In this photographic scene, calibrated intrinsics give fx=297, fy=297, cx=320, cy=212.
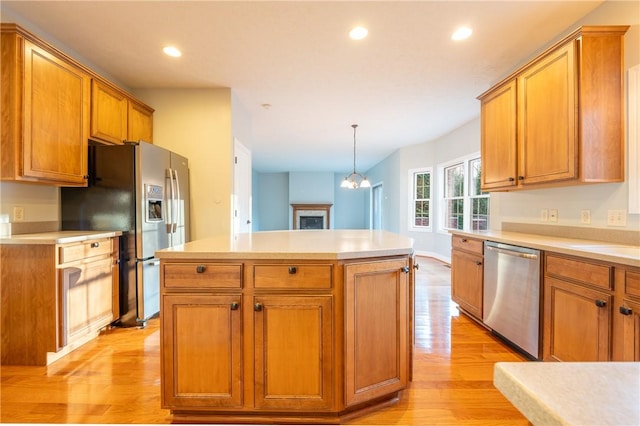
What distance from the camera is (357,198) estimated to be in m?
10.8

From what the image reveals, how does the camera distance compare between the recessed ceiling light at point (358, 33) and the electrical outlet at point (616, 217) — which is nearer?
the electrical outlet at point (616, 217)

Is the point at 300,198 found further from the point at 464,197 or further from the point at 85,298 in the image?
the point at 85,298

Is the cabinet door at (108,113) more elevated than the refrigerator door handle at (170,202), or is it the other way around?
the cabinet door at (108,113)

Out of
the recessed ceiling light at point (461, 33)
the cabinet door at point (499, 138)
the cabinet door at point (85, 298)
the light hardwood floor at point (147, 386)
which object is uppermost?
the recessed ceiling light at point (461, 33)

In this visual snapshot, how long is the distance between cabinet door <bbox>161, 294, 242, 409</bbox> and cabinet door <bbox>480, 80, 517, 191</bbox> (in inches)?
105

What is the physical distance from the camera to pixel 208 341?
4.94ft

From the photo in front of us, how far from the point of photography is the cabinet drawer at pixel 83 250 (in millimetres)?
2180

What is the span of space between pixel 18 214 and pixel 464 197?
5.88m

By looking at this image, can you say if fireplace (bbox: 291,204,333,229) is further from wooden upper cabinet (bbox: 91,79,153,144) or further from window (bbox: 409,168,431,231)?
wooden upper cabinet (bbox: 91,79,153,144)

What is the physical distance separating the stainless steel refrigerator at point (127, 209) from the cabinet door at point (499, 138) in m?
3.35

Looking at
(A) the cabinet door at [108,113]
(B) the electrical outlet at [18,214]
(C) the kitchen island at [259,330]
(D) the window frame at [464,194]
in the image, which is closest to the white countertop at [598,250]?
(C) the kitchen island at [259,330]

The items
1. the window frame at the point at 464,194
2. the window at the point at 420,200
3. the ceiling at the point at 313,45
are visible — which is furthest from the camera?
the window at the point at 420,200

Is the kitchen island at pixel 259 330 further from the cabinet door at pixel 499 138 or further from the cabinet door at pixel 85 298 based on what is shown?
the cabinet door at pixel 499 138

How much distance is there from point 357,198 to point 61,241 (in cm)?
929
